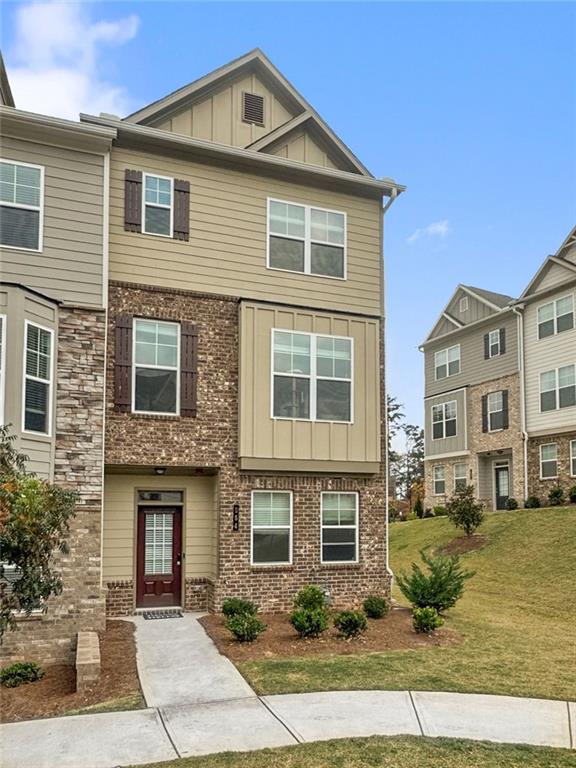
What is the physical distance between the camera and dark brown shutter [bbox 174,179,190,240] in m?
13.6

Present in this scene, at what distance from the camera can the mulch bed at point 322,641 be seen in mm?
10367

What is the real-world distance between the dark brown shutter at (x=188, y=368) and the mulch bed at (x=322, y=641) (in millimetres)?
3969

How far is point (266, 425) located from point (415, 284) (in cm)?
1413

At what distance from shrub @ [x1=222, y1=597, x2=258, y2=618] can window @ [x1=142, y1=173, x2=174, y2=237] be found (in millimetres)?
7101

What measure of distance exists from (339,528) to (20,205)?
865 centimetres

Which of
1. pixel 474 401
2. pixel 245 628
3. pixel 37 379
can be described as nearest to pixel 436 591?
pixel 245 628

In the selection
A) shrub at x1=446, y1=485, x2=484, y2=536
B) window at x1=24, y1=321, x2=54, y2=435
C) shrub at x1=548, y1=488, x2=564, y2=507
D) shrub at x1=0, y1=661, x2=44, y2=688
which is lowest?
shrub at x1=0, y1=661, x2=44, y2=688

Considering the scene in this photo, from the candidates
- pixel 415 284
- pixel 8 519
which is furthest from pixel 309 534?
pixel 415 284

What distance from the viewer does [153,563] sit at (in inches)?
529

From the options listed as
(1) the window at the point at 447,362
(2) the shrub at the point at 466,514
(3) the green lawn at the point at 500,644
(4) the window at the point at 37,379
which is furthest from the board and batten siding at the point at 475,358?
(4) the window at the point at 37,379

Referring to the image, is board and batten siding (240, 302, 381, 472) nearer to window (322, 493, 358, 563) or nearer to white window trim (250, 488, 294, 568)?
white window trim (250, 488, 294, 568)

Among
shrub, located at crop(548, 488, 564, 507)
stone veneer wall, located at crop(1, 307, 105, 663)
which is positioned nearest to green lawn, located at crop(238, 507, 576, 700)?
shrub, located at crop(548, 488, 564, 507)

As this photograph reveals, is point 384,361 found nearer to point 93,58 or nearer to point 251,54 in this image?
point 251,54

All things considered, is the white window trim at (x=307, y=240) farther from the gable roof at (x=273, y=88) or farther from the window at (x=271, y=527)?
the window at (x=271, y=527)
